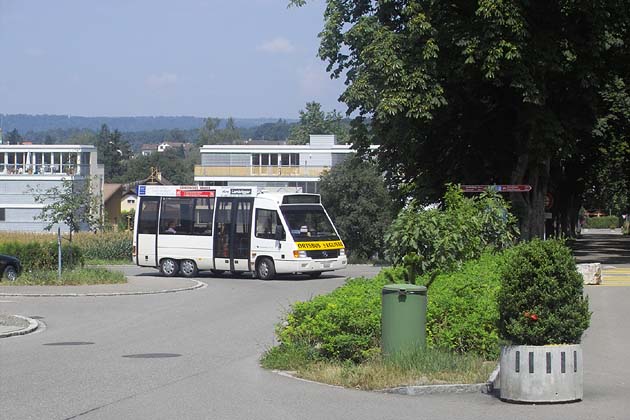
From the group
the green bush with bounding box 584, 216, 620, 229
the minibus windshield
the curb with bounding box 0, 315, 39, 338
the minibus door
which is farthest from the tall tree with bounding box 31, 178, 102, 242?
the green bush with bounding box 584, 216, 620, 229

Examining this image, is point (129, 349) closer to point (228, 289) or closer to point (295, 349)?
point (295, 349)

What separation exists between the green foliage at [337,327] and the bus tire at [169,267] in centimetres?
2331

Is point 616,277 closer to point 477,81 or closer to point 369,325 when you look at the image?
point 477,81

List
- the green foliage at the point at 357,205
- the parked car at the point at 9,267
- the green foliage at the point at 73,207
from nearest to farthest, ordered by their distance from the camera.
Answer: the parked car at the point at 9,267, the green foliage at the point at 73,207, the green foliage at the point at 357,205

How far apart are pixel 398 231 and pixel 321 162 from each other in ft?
313

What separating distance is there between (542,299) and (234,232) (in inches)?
991

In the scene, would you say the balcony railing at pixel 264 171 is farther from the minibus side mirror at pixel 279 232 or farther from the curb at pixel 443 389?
the curb at pixel 443 389

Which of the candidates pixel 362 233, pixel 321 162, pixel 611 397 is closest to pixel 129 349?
pixel 611 397

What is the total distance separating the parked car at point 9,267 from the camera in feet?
109

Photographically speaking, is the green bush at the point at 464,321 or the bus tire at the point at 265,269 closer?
the green bush at the point at 464,321

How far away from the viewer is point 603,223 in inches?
5945

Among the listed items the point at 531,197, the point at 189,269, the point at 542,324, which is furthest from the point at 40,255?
the point at 542,324

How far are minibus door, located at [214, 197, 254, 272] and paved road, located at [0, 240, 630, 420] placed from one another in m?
12.0

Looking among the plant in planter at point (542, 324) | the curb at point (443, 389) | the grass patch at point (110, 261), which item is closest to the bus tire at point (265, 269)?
the grass patch at point (110, 261)
